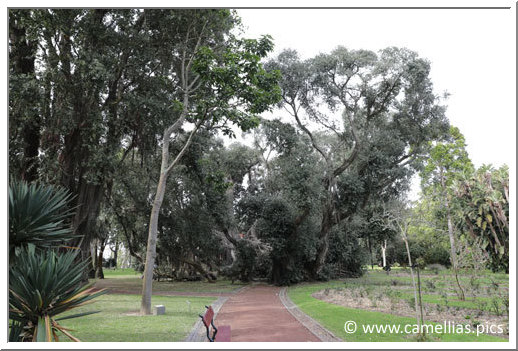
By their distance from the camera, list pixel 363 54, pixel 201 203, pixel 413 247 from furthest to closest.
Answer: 1. pixel 413 247
2. pixel 201 203
3. pixel 363 54

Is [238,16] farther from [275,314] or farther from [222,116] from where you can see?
[275,314]

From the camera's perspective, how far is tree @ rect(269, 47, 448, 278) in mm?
17672

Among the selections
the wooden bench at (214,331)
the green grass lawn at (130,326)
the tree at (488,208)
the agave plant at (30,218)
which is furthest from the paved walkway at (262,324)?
the tree at (488,208)

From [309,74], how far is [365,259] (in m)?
12.7

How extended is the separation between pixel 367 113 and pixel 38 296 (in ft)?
58.4

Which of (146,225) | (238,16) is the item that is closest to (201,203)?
(146,225)

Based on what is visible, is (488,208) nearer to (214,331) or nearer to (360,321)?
(360,321)

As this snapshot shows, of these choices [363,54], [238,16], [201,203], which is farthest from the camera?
[201,203]

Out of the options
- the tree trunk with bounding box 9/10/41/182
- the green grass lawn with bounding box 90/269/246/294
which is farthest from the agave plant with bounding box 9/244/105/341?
the green grass lawn with bounding box 90/269/246/294

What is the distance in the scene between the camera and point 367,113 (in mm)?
19438

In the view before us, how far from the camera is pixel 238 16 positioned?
39.3 feet

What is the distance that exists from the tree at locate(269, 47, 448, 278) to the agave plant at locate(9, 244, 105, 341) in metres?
14.9

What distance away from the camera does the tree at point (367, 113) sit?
17.7 metres

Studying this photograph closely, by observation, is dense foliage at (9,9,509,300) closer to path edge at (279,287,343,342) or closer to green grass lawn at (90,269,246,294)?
green grass lawn at (90,269,246,294)
